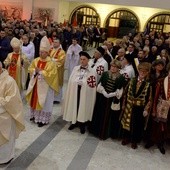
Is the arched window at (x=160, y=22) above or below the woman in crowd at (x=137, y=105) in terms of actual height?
above

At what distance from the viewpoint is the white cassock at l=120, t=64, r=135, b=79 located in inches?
263

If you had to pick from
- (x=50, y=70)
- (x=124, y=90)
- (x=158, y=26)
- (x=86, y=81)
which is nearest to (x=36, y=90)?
(x=50, y=70)

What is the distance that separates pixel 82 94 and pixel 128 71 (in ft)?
3.67

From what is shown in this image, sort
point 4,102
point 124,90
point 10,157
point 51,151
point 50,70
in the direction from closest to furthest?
point 4,102 < point 10,157 < point 51,151 < point 124,90 < point 50,70

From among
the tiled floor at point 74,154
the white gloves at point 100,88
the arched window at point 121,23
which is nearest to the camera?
the tiled floor at point 74,154

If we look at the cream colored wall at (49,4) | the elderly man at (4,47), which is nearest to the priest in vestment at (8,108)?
the elderly man at (4,47)

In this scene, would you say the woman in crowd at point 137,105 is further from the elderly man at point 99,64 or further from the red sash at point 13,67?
the red sash at point 13,67

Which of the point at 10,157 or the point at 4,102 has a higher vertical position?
the point at 4,102

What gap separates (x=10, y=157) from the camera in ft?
16.6

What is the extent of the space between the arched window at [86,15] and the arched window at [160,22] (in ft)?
15.1

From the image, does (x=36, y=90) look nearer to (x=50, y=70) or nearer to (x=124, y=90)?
(x=50, y=70)

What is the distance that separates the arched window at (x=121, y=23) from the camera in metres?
26.6

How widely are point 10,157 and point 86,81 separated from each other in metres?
2.19

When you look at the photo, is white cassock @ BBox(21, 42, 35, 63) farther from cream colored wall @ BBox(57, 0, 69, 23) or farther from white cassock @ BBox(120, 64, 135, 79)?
cream colored wall @ BBox(57, 0, 69, 23)
